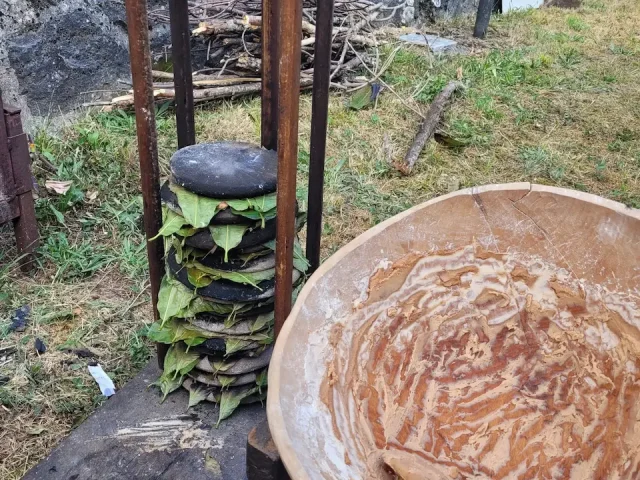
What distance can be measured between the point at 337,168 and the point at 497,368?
2.37 meters

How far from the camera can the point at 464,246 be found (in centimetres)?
147

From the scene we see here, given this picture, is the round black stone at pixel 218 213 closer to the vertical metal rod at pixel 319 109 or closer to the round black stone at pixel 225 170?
A: the round black stone at pixel 225 170

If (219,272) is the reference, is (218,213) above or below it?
above

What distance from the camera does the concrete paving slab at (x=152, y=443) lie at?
1621 mm

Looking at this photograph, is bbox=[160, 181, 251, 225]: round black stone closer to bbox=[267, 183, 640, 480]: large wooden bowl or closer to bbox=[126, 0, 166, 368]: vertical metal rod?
bbox=[126, 0, 166, 368]: vertical metal rod

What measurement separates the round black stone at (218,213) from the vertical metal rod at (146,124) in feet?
0.10

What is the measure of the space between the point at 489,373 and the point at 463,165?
Result: 2.68 m

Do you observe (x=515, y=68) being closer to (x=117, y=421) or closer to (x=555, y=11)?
(x=555, y=11)

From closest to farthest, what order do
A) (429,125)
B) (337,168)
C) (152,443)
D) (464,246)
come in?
(464,246)
(152,443)
(337,168)
(429,125)

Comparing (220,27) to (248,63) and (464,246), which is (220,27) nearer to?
(248,63)

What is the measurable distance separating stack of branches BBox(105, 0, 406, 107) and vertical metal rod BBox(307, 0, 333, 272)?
2.52 m

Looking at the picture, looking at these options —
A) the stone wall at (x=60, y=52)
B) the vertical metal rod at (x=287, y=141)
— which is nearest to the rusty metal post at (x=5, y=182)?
the stone wall at (x=60, y=52)

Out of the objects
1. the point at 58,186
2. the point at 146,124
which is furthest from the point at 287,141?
the point at 58,186

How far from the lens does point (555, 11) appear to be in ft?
27.5
